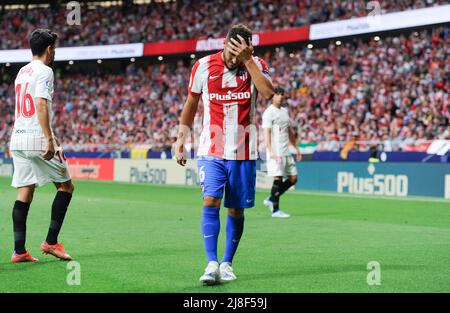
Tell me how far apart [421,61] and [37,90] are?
23543 mm

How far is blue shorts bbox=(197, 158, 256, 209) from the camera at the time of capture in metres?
6.70

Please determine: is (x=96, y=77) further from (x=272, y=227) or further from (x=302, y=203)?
(x=272, y=227)

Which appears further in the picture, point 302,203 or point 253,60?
point 302,203

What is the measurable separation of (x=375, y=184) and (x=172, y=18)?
2681 centimetres

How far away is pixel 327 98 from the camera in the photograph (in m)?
30.7

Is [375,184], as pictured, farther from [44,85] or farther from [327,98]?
[44,85]

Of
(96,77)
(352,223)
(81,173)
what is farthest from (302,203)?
(96,77)

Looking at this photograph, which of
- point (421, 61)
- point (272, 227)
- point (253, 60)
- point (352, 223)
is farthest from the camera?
point (421, 61)

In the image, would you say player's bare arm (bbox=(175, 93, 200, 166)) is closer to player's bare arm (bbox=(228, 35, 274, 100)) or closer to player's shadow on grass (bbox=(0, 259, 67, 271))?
player's bare arm (bbox=(228, 35, 274, 100))

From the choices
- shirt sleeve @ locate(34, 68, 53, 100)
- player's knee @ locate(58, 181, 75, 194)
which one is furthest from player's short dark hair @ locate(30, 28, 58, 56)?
player's knee @ locate(58, 181, 75, 194)

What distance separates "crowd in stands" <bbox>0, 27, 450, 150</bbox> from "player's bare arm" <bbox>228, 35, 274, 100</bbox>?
1638 centimetres

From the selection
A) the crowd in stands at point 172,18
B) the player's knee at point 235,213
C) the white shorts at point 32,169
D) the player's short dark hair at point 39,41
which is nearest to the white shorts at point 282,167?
the white shorts at point 32,169

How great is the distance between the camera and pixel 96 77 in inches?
1925

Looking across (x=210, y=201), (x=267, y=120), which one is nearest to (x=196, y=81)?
(x=210, y=201)
